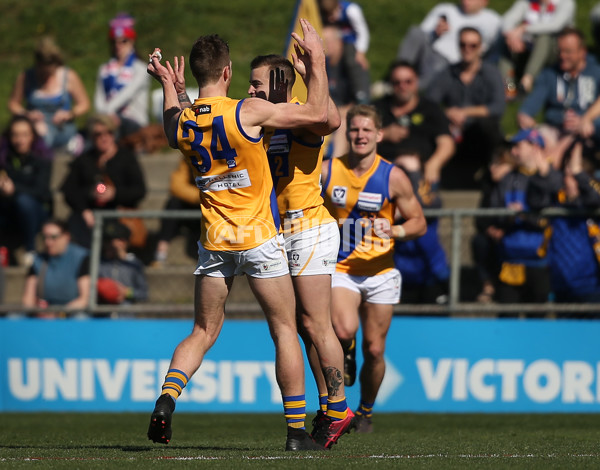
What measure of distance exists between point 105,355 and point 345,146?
147 inches

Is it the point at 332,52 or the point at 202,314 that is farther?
the point at 332,52

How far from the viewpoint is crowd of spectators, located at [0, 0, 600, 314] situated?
10.9 meters

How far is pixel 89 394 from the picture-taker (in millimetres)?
11039

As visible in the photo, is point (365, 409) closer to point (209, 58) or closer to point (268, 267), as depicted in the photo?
point (268, 267)

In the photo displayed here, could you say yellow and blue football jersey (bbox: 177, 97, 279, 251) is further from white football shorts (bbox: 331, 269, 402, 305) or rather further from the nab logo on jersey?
white football shorts (bbox: 331, 269, 402, 305)

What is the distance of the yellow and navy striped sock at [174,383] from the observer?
627 cm

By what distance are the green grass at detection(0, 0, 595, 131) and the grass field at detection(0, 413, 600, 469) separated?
9.21 m

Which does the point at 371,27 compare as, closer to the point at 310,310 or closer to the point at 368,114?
the point at 368,114

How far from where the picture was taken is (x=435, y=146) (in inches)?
481

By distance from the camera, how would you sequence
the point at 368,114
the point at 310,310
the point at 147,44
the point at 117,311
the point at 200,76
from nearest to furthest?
the point at 200,76 → the point at 310,310 → the point at 368,114 → the point at 117,311 → the point at 147,44

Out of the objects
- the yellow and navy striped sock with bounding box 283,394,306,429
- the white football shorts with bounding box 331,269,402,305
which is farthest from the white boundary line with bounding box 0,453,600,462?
the white football shorts with bounding box 331,269,402,305

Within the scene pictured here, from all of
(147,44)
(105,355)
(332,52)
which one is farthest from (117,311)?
(147,44)

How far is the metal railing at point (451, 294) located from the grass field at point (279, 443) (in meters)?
1.07

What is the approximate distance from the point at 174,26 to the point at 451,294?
10.7 m
